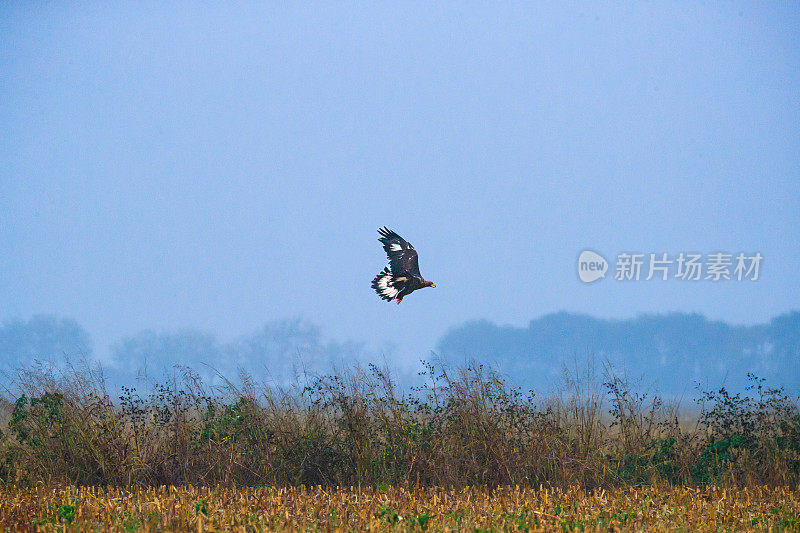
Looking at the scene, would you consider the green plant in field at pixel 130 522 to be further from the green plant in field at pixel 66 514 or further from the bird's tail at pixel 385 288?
the bird's tail at pixel 385 288

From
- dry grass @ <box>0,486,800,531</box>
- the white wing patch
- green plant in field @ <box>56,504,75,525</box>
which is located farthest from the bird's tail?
green plant in field @ <box>56,504,75,525</box>

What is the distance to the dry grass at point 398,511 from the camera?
5266 mm

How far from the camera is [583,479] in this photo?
8500mm

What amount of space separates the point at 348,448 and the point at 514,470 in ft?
6.42

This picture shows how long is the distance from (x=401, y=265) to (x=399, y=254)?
0.14 meters

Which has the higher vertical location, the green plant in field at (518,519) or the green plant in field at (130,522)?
the green plant in field at (518,519)

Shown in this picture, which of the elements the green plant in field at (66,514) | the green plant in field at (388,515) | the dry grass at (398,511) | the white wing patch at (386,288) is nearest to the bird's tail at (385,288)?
the white wing patch at (386,288)

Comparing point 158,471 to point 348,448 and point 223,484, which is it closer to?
point 223,484

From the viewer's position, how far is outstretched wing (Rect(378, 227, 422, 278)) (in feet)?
30.5

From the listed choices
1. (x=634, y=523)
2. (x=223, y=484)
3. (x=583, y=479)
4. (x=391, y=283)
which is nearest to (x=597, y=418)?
(x=583, y=479)

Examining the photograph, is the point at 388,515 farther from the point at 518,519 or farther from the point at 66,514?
the point at 66,514

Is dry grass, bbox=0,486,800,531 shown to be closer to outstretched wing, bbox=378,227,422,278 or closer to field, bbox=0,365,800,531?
field, bbox=0,365,800,531

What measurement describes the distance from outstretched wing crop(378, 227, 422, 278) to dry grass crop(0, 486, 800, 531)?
288cm

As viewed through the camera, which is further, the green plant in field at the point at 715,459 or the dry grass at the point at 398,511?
the green plant in field at the point at 715,459
